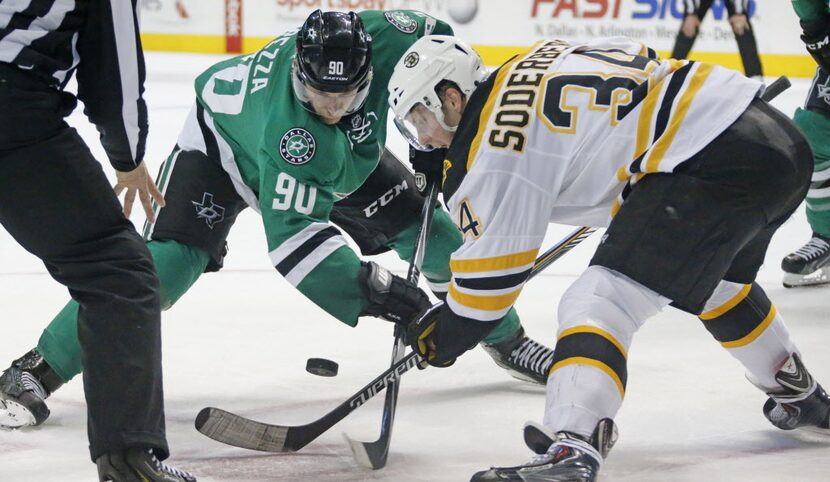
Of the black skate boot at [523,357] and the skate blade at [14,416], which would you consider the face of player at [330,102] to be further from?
the skate blade at [14,416]

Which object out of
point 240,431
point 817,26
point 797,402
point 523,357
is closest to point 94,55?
point 240,431

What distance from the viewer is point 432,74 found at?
220 cm

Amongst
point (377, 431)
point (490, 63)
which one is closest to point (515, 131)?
point (377, 431)

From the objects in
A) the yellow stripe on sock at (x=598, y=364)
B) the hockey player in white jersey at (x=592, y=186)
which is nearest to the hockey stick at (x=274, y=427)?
the hockey player in white jersey at (x=592, y=186)

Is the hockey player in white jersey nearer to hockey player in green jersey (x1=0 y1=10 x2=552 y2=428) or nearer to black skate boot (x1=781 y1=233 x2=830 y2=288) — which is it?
hockey player in green jersey (x1=0 y1=10 x2=552 y2=428)

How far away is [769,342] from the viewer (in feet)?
8.02

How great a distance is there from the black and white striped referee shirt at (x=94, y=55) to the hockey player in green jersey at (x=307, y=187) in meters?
0.56

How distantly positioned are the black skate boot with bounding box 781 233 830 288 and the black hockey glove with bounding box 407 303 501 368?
6.73 feet

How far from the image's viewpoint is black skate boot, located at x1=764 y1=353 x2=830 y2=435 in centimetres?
246

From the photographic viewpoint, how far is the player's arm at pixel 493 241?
2059 millimetres

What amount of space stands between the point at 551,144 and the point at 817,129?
222cm

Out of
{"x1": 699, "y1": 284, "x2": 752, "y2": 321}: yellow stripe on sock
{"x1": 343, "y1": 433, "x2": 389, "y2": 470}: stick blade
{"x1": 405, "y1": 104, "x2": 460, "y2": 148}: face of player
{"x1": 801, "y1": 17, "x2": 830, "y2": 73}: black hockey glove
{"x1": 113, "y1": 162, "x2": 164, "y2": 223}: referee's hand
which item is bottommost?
{"x1": 343, "y1": 433, "x2": 389, "y2": 470}: stick blade

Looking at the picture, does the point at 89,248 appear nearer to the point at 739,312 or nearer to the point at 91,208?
the point at 91,208

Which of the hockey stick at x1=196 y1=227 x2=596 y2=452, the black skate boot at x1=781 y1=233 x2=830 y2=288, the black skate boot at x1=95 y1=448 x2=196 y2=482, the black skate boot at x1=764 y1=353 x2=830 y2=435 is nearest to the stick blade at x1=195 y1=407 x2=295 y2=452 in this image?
the hockey stick at x1=196 y1=227 x2=596 y2=452
